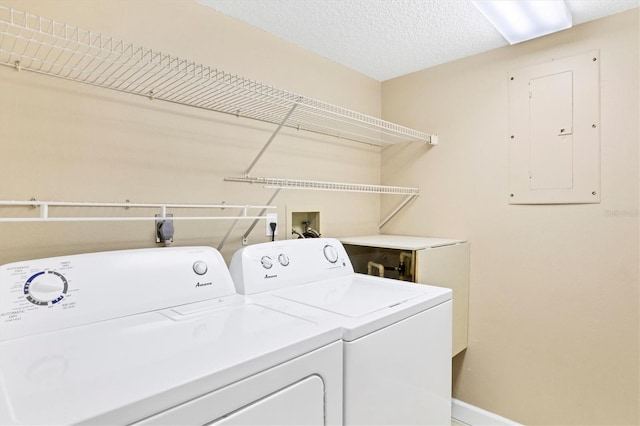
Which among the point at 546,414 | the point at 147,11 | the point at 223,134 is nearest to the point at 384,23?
the point at 223,134


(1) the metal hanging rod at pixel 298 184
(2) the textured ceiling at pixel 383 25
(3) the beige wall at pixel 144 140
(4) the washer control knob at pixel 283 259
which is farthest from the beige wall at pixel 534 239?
(4) the washer control knob at pixel 283 259

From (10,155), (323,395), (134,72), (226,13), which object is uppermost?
(226,13)

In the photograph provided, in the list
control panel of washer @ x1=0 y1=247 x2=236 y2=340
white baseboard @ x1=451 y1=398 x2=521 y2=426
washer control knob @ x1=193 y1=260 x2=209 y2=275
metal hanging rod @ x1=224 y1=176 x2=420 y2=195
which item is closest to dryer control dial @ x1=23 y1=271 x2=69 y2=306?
control panel of washer @ x1=0 y1=247 x2=236 y2=340

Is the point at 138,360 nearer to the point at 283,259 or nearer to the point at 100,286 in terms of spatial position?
the point at 100,286

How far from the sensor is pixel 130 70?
1.40m

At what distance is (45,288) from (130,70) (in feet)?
2.84

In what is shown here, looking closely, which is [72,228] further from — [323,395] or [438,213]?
[438,213]

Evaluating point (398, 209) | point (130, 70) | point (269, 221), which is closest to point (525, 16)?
point (398, 209)

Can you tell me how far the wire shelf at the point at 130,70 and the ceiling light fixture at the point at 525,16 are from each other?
94cm

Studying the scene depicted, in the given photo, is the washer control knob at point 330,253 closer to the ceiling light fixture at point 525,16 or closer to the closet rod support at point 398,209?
the closet rod support at point 398,209

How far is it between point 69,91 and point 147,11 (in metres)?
0.49

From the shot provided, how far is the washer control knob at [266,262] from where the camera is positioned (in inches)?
59.9

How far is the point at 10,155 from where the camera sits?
1184 millimetres

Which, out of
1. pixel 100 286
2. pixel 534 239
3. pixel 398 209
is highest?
pixel 398 209
